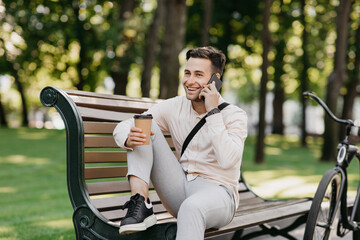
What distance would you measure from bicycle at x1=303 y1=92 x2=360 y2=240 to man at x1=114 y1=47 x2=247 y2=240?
713 millimetres

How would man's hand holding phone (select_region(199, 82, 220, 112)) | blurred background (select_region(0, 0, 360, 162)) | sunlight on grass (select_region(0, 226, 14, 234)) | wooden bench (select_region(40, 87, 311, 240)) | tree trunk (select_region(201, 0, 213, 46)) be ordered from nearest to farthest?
man's hand holding phone (select_region(199, 82, 220, 112)) < wooden bench (select_region(40, 87, 311, 240)) < sunlight on grass (select_region(0, 226, 14, 234)) < tree trunk (select_region(201, 0, 213, 46)) < blurred background (select_region(0, 0, 360, 162))

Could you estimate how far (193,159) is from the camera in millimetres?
3295

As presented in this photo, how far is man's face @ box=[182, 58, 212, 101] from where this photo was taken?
10.6 feet

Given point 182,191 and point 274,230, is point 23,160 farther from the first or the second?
point 182,191

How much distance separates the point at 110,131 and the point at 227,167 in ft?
3.64

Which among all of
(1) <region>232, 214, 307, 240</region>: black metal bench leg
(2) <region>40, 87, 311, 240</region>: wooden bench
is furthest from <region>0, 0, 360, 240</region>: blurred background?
(2) <region>40, 87, 311, 240</region>: wooden bench

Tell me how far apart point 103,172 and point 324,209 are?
179 cm

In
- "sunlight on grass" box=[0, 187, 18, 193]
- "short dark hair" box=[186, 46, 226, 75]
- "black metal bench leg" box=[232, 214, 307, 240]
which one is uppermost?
"short dark hair" box=[186, 46, 226, 75]

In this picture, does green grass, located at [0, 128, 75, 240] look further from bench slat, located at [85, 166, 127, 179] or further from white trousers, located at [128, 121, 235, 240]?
white trousers, located at [128, 121, 235, 240]

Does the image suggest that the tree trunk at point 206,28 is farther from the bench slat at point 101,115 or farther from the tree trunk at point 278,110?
the tree trunk at point 278,110

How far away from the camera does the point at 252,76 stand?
40.8 meters

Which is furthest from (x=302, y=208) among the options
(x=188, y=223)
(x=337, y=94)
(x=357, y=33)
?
(x=357, y=33)

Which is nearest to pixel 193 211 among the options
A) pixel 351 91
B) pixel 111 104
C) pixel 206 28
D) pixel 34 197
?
pixel 111 104

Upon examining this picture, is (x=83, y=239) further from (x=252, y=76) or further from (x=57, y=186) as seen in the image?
(x=252, y=76)
